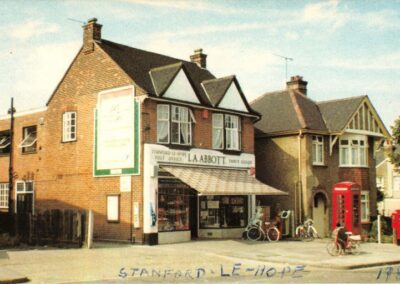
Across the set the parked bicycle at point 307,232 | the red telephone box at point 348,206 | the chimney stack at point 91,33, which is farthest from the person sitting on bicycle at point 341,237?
the chimney stack at point 91,33

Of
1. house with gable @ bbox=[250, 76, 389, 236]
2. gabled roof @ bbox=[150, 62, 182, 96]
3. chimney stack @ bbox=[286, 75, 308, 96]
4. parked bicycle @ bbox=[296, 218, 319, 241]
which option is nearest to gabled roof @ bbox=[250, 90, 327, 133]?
house with gable @ bbox=[250, 76, 389, 236]

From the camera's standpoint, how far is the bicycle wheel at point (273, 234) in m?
26.3

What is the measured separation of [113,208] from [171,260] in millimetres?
7639

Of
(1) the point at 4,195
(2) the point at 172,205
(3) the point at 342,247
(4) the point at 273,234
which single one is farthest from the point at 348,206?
(1) the point at 4,195

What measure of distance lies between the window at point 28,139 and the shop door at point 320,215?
16.4 meters

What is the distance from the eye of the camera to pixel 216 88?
1136 inches

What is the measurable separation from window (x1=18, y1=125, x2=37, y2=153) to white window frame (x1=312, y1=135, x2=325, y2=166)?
1595cm

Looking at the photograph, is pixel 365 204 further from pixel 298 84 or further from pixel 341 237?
pixel 341 237

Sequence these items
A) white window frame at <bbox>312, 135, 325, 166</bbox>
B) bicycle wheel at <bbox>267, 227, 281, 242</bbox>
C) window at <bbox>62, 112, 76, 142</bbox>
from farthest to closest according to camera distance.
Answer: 1. white window frame at <bbox>312, 135, 325, 166</bbox>
2. window at <bbox>62, 112, 76, 142</bbox>
3. bicycle wheel at <bbox>267, 227, 281, 242</bbox>

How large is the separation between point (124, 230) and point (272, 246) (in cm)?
658

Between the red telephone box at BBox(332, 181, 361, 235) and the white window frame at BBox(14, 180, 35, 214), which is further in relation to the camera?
the white window frame at BBox(14, 180, 35, 214)

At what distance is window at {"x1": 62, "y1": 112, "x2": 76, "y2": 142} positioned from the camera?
28438 mm

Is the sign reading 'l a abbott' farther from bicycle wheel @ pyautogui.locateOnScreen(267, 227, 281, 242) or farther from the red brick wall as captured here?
bicycle wheel @ pyautogui.locateOnScreen(267, 227, 281, 242)

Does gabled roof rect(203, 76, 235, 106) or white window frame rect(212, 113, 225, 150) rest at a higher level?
gabled roof rect(203, 76, 235, 106)
